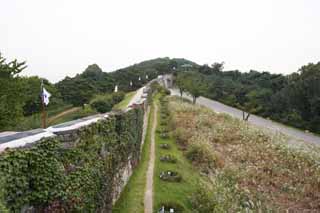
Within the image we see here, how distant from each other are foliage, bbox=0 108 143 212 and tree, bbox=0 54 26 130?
13.4 meters

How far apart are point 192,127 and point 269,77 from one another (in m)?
35.0

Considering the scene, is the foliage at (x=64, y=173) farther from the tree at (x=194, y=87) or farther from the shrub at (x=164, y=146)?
the tree at (x=194, y=87)

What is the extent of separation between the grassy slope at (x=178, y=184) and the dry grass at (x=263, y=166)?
2.05ft

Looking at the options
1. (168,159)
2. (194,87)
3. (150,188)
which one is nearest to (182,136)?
(168,159)

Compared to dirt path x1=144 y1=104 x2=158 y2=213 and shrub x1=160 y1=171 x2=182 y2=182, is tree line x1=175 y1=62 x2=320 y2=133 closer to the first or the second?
dirt path x1=144 y1=104 x2=158 y2=213

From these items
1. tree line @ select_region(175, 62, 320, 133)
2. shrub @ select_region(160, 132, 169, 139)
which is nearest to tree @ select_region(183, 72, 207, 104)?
A: tree line @ select_region(175, 62, 320, 133)

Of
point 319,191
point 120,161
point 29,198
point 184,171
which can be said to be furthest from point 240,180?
point 29,198

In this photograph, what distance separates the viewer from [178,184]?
8664 millimetres

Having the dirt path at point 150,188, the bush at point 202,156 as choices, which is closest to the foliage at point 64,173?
the dirt path at point 150,188

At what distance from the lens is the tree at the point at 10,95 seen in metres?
17.0

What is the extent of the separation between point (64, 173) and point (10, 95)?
58.8 ft

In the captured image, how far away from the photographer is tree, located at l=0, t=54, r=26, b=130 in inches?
671

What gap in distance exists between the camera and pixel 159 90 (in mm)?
41844

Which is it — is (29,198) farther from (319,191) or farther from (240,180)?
(319,191)
